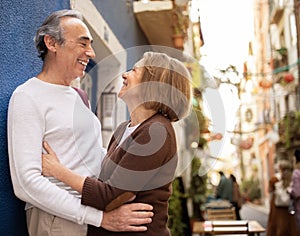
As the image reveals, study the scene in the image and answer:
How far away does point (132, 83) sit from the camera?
177cm

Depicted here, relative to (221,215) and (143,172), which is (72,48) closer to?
(143,172)

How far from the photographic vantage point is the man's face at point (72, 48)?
69.4 inches

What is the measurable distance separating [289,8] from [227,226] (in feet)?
46.4

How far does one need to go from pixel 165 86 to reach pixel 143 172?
1.15 ft

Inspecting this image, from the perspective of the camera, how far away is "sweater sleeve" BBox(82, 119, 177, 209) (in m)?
1.57

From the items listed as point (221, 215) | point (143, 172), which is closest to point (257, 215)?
point (221, 215)

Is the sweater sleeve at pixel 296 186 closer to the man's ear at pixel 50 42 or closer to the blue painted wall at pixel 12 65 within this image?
the blue painted wall at pixel 12 65

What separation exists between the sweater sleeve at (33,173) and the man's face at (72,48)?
26 centimetres

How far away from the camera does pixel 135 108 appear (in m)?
1.82

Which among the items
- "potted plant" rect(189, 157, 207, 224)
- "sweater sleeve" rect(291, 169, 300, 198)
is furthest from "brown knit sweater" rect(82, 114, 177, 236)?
"potted plant" rect(189, 157, 207, 224)

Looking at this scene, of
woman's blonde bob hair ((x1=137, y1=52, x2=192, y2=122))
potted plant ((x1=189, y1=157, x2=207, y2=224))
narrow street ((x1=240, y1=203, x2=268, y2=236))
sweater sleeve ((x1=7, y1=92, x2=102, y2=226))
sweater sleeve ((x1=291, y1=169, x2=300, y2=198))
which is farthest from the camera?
narrow street ((x1=240, y1=203, x2=268, y2=236))

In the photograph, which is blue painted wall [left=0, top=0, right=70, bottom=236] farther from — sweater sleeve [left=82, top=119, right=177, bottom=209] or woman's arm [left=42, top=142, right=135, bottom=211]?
sweater sleeve [left=82, top=119, right=177, bottom=209]

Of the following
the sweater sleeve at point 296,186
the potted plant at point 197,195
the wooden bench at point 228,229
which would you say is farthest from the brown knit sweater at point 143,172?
the potted plant at point 197,195

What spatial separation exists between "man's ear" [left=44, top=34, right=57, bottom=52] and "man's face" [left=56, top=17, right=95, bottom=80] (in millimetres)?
21
